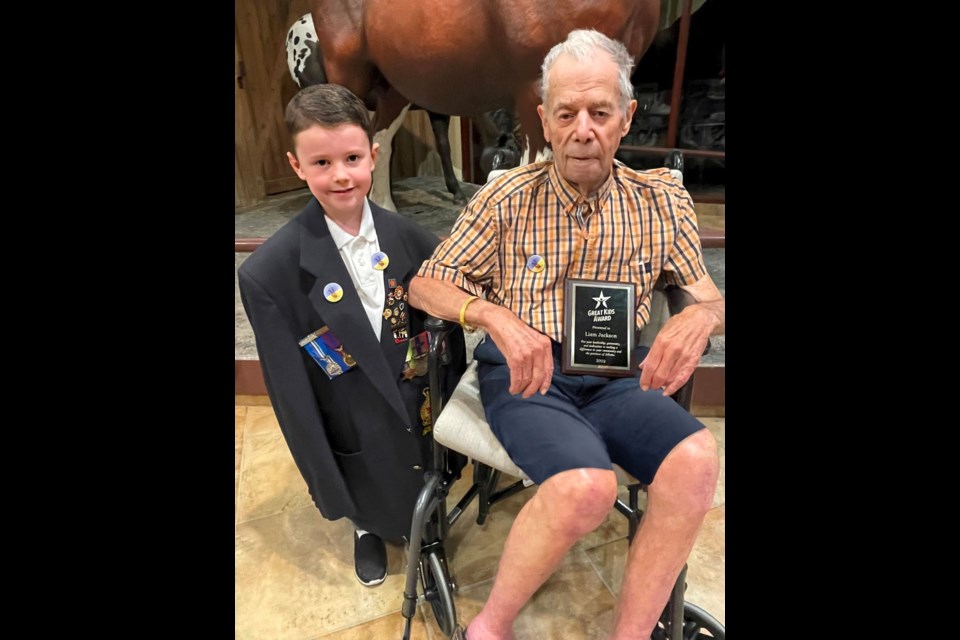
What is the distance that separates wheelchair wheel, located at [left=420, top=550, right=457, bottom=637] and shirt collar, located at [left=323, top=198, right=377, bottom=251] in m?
0.85

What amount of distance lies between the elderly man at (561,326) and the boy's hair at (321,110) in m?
0.34

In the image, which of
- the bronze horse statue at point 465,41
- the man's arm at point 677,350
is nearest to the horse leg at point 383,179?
the bronze horse statue at point 465,41

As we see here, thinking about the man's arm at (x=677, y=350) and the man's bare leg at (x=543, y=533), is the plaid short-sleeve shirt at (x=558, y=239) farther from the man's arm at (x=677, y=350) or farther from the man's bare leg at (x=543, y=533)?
the man's bare leg at (x=543, y=533)

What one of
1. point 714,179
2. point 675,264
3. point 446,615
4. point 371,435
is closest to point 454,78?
point 675,264

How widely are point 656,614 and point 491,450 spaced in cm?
47

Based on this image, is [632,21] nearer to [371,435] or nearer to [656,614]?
[371,435]

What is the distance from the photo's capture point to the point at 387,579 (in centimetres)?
169

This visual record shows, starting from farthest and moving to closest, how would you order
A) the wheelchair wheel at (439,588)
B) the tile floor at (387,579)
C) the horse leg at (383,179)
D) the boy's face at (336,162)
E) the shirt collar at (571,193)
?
the horse leg at (383,179)
the tile floor at (387,579)
the wheelchair wheel at (439,588)
the shirt collar at (571,193)
the boy's face at (336,162)

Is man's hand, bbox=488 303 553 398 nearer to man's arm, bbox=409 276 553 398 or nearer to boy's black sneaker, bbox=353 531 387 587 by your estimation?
man's arm, bbox=409 276 553 398

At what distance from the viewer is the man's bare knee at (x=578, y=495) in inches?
41.5

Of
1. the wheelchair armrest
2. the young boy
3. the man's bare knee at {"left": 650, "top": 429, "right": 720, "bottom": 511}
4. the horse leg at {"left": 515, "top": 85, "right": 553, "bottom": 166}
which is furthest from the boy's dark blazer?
the horse leg at {"left": 515, "top": 85, "right": 553, "bottom": 166}

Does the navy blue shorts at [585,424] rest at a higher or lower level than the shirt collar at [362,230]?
lower

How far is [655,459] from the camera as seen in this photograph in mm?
1113

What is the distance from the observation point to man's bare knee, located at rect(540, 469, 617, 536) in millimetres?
1054
